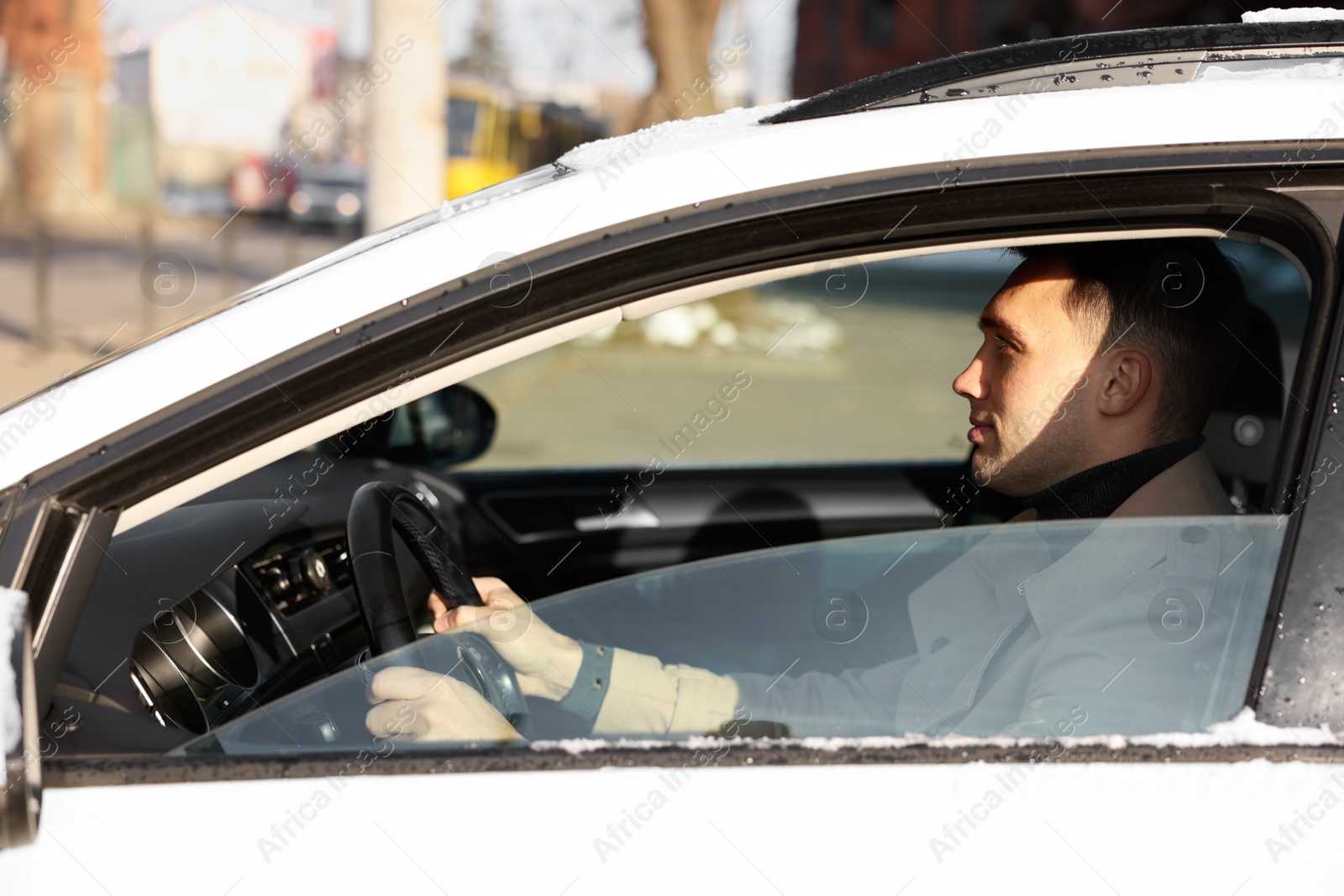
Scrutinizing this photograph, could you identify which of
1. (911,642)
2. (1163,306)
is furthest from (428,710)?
(1163,306)

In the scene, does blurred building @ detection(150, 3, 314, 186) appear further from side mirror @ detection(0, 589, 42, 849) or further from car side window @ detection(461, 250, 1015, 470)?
side mirror @ detection(0, 589, 42, 849)

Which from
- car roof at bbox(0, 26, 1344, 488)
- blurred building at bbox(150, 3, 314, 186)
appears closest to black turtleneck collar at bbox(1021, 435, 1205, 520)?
car roof at bbox(0, 26, 1344, 488)

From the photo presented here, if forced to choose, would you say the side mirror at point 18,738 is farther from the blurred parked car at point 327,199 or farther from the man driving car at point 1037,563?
the blurred parked car at point 327,199

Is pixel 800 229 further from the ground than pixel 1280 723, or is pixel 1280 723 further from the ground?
pixel 800 229

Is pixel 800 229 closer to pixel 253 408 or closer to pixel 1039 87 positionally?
pixel 1039 87

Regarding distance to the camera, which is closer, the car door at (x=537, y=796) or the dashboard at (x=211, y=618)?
the car door at (x=537, y=796)

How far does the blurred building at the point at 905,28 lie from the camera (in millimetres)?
22250

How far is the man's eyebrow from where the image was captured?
5.11 ft

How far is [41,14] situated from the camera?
23.5 m

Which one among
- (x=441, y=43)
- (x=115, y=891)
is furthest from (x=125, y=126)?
(x=115, y=891)

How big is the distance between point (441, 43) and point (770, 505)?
512 cm

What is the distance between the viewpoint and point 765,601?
1.36 meters

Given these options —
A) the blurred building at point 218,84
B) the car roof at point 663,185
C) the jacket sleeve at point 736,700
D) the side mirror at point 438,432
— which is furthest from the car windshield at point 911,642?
the blurred building at point 218,84

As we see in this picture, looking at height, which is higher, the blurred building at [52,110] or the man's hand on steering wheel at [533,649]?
the blurred building at [52,110]
